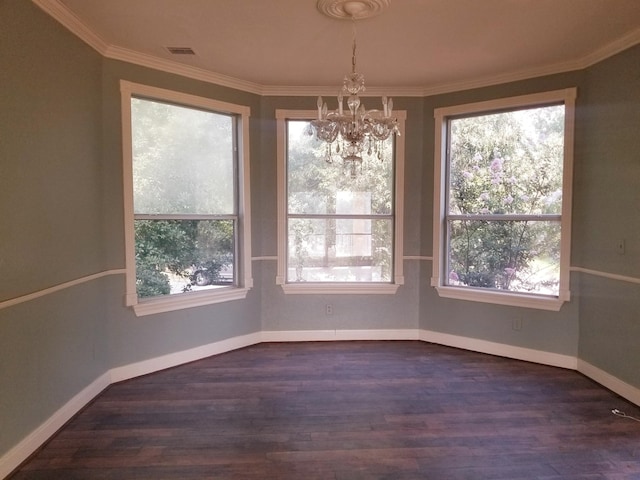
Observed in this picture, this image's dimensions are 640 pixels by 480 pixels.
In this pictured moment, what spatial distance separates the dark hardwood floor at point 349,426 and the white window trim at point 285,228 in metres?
0.84

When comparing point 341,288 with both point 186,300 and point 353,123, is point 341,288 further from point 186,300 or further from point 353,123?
point 353,123

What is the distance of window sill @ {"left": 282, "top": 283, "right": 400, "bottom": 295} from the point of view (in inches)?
173

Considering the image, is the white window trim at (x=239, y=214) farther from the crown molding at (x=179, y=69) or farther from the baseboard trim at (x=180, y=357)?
the baseboard trim at (x=180, y=357)

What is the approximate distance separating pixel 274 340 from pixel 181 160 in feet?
6.92

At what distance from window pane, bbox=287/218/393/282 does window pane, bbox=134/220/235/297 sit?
0.71 m

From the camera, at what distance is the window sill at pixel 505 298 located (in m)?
3.71

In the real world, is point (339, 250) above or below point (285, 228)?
below

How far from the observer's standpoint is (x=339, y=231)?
4445 mm

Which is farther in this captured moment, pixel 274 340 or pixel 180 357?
pixel 274 340

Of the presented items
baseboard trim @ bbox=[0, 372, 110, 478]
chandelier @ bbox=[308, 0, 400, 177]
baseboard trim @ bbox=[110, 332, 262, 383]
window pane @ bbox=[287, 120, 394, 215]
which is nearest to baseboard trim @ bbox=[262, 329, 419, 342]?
baseboard trim @ bbox=[110, 332, 262, 383]

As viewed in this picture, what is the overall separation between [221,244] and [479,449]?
2847 mm

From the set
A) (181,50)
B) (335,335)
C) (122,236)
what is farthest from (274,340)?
(181,50)

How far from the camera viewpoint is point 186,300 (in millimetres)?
3805

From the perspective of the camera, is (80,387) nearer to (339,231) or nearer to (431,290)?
(339,231)
